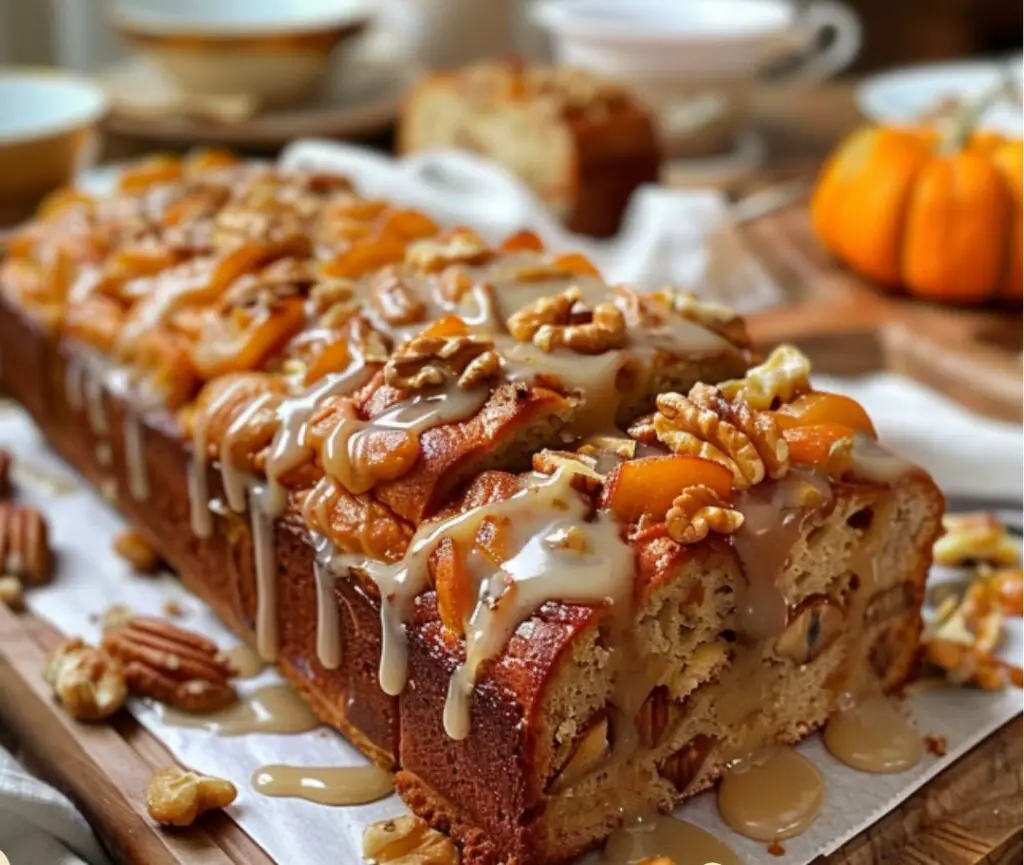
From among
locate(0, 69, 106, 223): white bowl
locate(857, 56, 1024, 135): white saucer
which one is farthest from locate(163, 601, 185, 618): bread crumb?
locate(857, 56, 1024, 135): white saucer

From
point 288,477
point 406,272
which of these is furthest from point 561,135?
point 288,477

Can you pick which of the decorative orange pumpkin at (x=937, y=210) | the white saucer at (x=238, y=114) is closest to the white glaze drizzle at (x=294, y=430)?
the decorative orange pumpkin at (x=937, y=210)

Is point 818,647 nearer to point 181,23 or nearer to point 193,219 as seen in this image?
point 193,219

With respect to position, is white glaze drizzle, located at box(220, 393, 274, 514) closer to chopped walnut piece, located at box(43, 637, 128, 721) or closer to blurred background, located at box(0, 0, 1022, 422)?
chopped walnut piece, located at box(43, 637, 128, 721)

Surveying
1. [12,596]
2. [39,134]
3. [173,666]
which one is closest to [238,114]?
[39,134]

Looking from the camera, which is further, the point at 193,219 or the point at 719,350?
the point at 193,219

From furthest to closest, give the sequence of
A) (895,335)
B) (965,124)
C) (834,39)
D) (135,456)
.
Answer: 1. (834,39)
2. (965,124)
3. (895,335)
4. (135,456)

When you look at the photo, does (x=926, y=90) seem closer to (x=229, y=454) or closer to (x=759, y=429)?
(x=759, y=429)
